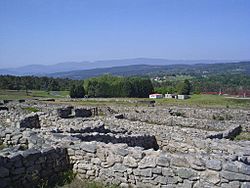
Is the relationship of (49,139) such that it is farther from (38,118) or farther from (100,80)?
(100,80)

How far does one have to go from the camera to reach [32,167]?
9352mm

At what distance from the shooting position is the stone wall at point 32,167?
8820mm

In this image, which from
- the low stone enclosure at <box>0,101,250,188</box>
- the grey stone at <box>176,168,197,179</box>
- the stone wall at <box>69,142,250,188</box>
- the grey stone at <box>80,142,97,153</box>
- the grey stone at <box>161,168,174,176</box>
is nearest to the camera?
the stone wall at <box>69,142,250,188</box>

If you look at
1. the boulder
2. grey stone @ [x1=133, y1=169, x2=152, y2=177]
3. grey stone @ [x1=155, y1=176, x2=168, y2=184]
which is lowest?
the boulder

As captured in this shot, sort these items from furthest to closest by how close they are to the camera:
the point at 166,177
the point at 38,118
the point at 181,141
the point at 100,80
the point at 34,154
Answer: the point at 100,80 → the point at 38,118 → the point at 181,141 → the point at 34,154 → the point at 166,177

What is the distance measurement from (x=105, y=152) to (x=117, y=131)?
6433 millimetres

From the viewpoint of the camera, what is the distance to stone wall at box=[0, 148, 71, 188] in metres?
8.82

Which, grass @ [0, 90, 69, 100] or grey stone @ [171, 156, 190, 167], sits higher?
grey stone @ [171, 156, 190, 167]

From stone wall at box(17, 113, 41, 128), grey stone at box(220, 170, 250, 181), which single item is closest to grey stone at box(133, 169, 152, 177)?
grey stone at box(220, 170, 250, 181)

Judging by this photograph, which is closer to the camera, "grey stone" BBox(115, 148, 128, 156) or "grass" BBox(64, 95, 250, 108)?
"grey stone" BBox(115, 148, 128, 156)

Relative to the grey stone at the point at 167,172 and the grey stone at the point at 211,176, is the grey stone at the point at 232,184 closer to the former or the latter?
the grey stone at the point at 211,176

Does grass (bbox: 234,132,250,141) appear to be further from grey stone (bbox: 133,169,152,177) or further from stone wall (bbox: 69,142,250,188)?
grey stone (bbox: 133,169,152,177)

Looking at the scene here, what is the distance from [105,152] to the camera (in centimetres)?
979

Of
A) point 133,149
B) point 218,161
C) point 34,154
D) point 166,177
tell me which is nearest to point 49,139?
point 34,154
